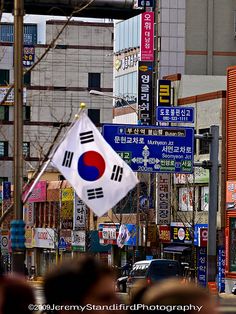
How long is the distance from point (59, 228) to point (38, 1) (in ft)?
130

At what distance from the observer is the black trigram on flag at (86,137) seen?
16391mm

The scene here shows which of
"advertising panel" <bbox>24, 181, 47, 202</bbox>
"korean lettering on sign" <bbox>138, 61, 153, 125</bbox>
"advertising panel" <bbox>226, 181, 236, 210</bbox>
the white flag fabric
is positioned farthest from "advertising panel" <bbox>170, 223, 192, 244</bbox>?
the white flag fabric

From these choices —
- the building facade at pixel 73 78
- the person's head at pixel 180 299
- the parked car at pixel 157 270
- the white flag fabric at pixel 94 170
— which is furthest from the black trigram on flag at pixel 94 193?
the building facade at pixel 73 78

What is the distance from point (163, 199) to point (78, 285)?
56.6 metres

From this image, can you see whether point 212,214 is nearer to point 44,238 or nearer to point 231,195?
point 231,195

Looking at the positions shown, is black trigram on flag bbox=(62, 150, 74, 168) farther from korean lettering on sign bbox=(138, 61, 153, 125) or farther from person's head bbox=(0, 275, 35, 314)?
korean lettering on sign bbox=(138, 61, 153, 125)

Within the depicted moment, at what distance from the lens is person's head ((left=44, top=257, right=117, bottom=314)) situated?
5.22m

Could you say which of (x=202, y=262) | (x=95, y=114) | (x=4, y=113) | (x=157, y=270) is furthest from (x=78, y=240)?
(x=157, y=270)

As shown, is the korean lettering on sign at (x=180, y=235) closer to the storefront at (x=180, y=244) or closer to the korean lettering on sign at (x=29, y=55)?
the storefront at (x=180, y=244)

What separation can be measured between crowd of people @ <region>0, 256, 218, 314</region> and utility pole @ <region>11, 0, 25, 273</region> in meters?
12.3

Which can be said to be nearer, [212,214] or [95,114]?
[212,214]

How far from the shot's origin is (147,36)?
6956cm

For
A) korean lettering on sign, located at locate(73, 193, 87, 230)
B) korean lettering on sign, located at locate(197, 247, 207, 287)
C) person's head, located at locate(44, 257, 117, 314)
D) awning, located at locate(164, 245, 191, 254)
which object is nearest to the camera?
person's head, located at locate(44, 257, 117, 314)

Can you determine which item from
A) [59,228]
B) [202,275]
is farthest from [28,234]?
[202,275]
